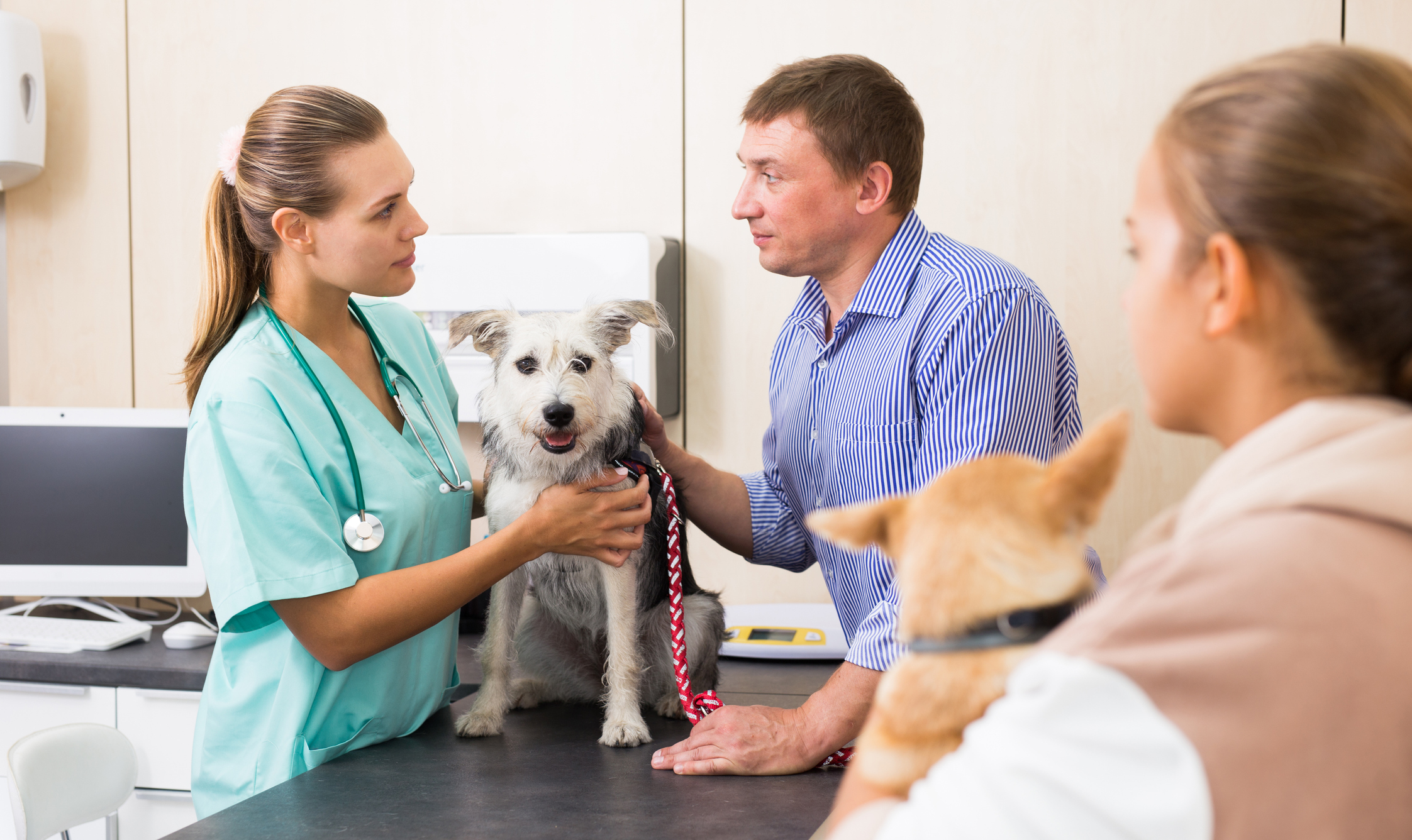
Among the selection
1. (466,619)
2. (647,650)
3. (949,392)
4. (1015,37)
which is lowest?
(466,619)

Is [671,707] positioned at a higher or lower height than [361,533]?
lower

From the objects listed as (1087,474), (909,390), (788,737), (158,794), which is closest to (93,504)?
(158,794)

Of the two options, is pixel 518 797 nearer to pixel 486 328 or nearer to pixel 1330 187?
pixel 486 328

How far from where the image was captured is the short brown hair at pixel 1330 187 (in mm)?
502

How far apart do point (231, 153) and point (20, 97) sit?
1656 mm

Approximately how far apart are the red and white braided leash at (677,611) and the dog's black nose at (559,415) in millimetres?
128

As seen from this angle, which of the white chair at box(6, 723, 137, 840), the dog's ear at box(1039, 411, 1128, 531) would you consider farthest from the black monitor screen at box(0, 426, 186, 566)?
the dog's ear at box(1039, 411, 1128, 531)

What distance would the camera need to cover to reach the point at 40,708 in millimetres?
2309

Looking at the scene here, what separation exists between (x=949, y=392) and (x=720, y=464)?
48.0 inches

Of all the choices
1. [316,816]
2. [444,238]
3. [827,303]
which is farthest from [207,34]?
[316,816]

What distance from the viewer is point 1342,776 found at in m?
0.47

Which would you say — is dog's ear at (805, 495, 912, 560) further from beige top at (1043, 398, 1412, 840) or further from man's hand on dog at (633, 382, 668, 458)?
man's hand on dog at (633, 382, 668, 458)

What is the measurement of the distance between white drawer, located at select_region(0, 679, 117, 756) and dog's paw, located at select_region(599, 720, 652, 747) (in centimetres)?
148

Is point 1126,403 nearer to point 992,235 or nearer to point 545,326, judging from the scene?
point 992,235
